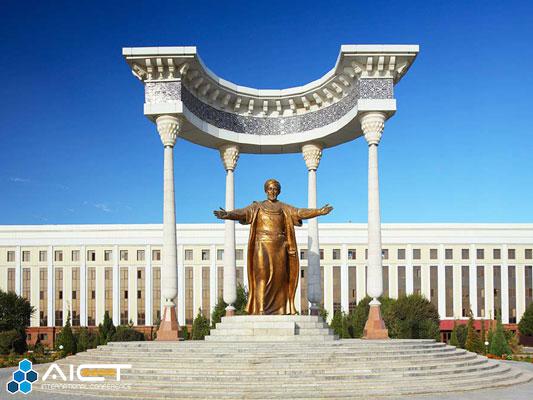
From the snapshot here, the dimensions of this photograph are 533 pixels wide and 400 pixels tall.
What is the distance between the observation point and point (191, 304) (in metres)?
83.8

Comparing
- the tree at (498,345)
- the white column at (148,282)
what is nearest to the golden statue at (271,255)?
the tree at (498,345)

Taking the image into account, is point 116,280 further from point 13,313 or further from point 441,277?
point 441,277

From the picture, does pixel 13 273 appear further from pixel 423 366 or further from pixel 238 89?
pixel 423 366

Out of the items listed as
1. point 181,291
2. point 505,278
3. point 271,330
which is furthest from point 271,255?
point 505,278

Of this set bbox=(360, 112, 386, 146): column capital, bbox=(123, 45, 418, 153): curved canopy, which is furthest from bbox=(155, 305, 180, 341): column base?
bbox=(360, 112, 386, 146): column capital

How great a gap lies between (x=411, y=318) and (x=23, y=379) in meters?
32.7

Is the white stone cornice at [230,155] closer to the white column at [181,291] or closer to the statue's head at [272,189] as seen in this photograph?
the statue's head at [272,189]

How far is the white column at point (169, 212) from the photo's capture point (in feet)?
99.3

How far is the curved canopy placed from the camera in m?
30.7

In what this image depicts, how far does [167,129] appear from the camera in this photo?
3075cm

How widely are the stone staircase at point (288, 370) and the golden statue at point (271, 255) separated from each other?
2.17 meters

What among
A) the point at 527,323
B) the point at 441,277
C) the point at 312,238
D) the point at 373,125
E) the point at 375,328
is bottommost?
the point at 527,323

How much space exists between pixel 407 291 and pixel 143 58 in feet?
200

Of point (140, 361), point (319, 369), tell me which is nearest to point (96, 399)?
point (140, 361)
